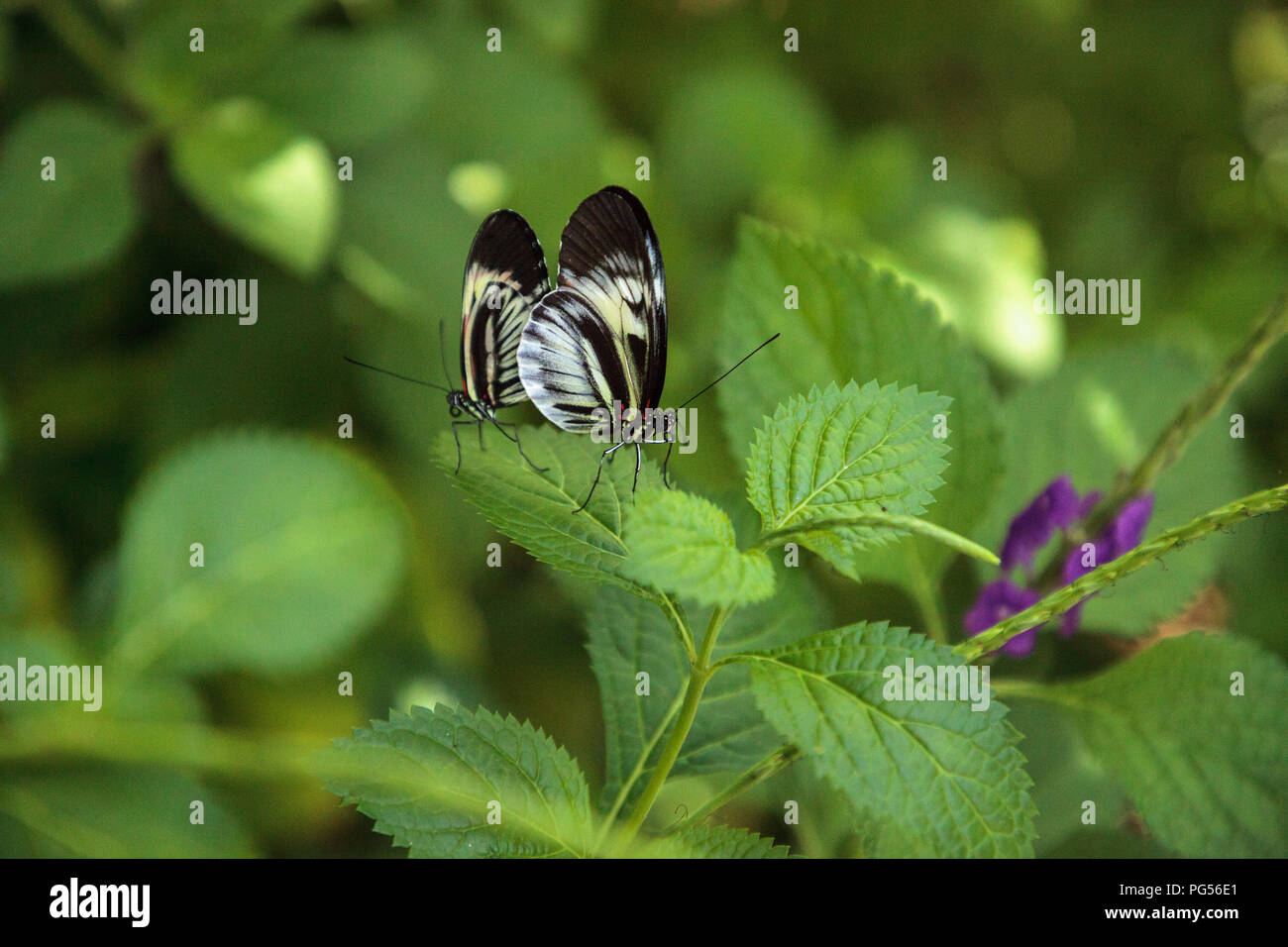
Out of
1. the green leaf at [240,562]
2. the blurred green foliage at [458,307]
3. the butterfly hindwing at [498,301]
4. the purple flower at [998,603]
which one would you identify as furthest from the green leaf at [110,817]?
the purple flower at [998,603]

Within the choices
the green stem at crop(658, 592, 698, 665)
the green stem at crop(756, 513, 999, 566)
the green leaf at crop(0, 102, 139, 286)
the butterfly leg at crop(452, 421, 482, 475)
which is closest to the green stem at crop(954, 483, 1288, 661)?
the green stem at crop(756, 513, 999, 566)

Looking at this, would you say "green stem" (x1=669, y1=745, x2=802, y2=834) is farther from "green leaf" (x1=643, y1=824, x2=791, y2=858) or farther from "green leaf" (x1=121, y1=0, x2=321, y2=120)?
"green leaf" (x1=121, y1=0, x2=321, y2=120)

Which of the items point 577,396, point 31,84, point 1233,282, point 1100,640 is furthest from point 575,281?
point 1233,282

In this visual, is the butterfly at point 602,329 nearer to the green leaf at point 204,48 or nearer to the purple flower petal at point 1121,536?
the purple flower petal at point 1121,536

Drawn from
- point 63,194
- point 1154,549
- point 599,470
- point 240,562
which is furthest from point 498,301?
point 63,194

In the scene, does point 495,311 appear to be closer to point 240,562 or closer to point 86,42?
point 240,562

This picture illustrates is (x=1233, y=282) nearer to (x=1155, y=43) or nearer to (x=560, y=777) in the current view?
(x=1155, y=43)
